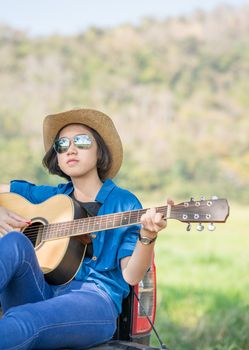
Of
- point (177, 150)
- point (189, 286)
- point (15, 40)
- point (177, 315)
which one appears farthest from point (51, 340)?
point (15, 40)

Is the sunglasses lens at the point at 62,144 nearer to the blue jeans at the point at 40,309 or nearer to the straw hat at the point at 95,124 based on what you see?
the straw hat at the point at 95,124

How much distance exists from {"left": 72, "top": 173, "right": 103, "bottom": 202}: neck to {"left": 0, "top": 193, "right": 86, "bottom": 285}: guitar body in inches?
4.3

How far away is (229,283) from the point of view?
609 centimetres

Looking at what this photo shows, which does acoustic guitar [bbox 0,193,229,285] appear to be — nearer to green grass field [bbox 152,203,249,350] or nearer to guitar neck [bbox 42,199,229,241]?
guitar neck [bbox 42,199,229,241]

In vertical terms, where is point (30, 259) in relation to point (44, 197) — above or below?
below

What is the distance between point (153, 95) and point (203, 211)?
354 inches

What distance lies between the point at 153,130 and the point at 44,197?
316 inches

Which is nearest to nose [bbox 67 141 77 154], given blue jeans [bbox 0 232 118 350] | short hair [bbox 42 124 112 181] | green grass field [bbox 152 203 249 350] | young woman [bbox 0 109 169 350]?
young woman [bbox 0 109 169 350]

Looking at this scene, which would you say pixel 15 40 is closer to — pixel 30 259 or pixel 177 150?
pixel 177 150

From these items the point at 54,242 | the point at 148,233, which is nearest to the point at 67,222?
the point at 54,242

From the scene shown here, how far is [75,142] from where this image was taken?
3.27 metres

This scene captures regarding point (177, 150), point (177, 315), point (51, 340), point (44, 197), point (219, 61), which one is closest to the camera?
point (51, 340)

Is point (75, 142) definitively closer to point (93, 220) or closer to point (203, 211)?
point (93, 220)

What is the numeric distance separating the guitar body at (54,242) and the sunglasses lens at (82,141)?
24cm
